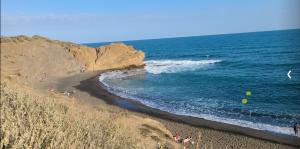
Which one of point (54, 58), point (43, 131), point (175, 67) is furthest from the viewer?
point (175, 67)

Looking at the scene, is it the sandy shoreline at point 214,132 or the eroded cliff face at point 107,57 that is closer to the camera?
the sandy shoreline at point 214,132

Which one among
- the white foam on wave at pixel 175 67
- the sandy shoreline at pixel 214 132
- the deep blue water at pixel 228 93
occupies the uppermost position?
the white foam on wave at pixel 175 67

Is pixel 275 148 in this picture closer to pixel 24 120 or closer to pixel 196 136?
pixel 196 136

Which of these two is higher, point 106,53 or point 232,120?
point 106,53

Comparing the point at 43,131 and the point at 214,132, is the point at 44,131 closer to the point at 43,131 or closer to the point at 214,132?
the point at 43,131

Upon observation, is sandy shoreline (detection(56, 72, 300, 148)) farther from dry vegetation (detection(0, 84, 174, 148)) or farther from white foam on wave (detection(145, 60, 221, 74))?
white foam on wave (detection(145, 60, 221, 74))

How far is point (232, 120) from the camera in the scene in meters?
27.2

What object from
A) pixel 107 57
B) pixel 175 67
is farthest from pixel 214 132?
pixel 107 57

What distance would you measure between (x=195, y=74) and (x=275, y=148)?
113 ft

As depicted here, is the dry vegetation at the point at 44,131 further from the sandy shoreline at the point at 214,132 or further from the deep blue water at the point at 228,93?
the deep blue water at the point at 228,93

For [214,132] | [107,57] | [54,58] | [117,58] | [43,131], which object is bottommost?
[214,132]

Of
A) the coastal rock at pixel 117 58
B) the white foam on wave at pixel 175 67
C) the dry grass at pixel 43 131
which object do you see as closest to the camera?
the dry grass at pixel 43 131

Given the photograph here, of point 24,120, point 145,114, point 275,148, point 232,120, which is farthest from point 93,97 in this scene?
point 24,120

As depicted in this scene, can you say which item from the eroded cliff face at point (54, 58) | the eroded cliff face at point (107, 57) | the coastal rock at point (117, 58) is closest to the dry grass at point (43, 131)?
the eroded cliff face at point (54, 58)
